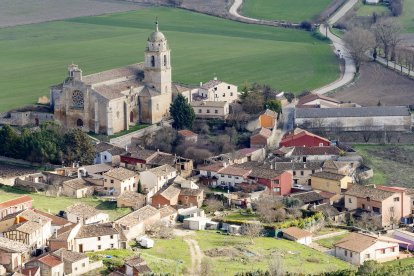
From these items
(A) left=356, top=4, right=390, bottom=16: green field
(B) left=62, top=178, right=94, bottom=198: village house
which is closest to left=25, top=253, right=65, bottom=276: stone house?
(B) left=62, top=178, right=94, bottom=198: village house

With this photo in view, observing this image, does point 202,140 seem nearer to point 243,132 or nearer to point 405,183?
point 243,132

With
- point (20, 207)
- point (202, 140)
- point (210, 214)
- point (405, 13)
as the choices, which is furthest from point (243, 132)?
point (405, 13)

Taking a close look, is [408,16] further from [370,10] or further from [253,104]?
[253,104]

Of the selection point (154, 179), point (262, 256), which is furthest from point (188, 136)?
point (262, 256)

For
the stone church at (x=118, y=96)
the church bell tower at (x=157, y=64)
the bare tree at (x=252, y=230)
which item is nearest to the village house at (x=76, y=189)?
the bare tree at (x=252, y=230)

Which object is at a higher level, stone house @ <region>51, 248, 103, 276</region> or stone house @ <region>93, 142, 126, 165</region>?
stone house @ <region>51, 248, 103, 276</region>

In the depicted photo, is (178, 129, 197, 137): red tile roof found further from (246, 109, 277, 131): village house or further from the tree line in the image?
the tree line
